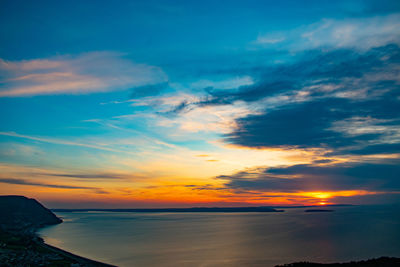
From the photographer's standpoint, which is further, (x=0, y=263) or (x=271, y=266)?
(x=271, y=266)

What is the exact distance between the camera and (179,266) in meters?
81.4

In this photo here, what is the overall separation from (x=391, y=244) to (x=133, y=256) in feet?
334

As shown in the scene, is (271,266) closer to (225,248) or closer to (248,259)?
(248,259)

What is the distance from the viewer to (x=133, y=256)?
9825cm

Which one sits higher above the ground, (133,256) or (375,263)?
(375,263)

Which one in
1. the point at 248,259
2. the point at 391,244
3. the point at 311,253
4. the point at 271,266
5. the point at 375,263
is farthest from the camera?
the point at 391,244

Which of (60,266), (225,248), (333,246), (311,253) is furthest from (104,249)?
(333,246)

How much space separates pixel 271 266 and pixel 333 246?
160ft

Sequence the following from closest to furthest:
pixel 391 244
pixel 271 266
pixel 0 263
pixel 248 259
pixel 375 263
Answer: pixel 375 263
pixel 0 263
pixel 271 266
pixel 248 259
pixel 391 244

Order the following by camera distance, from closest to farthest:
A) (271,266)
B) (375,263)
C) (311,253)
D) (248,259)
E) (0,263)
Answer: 1. (375,263)
2. (0,263)
3. (271,266)
4. (248,259)
5. (311,253)

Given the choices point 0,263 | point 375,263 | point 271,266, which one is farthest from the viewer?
point 271,266

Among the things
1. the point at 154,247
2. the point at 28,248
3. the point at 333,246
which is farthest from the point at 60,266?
the point at 333,246

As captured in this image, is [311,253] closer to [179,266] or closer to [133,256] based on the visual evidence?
[179,266]

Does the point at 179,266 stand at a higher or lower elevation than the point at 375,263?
lower
